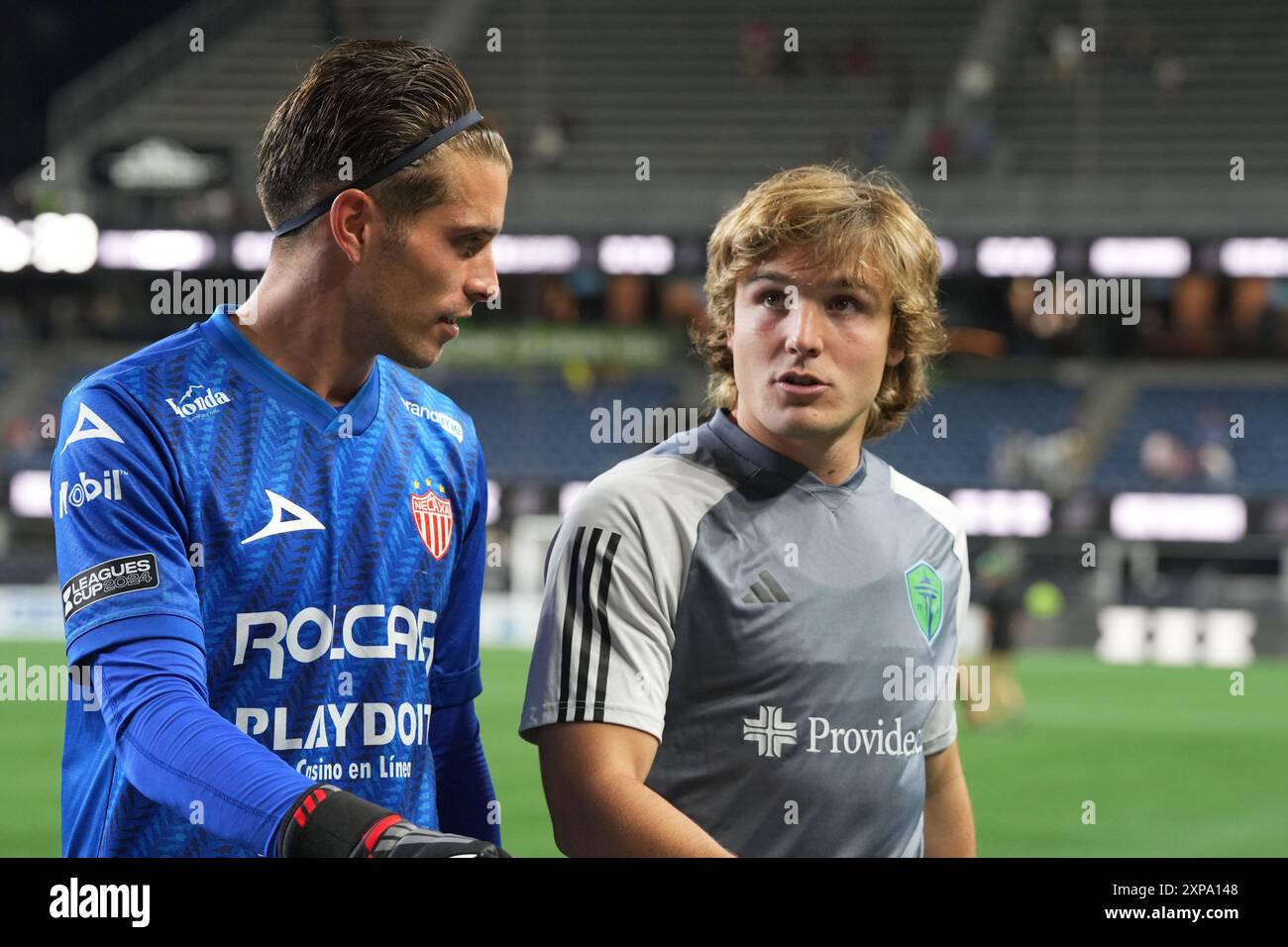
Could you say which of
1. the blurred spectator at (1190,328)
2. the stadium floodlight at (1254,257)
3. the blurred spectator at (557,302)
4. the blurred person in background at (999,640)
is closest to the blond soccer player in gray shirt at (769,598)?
the blurred person in background at (999,640)

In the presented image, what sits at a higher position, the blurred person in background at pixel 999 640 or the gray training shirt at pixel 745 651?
the blurred person in background at pixel 999 640

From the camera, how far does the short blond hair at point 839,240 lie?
2.35 m

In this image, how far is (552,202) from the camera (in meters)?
27.2

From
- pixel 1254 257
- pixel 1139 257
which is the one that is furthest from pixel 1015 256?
pixel 1254 257

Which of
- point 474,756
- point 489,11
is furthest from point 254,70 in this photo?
point 474,756

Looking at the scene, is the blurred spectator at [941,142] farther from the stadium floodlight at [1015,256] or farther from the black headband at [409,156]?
the black headband at [409,156]

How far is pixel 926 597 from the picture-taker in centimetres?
253

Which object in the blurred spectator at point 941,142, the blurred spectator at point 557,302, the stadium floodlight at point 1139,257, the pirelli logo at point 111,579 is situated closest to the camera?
the pirelli logo at point 111,579

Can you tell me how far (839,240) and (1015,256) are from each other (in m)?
23.2

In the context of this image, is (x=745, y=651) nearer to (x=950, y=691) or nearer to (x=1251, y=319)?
(x=950, y=691)

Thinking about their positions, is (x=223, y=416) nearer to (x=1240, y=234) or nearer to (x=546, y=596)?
(x=546, y=596)

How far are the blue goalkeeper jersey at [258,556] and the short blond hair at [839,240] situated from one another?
0.58 metres

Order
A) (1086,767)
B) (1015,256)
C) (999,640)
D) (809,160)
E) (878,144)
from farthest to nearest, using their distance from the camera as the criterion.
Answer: (878,144), (809,160), (1015,256), (999,640), (1086,767)

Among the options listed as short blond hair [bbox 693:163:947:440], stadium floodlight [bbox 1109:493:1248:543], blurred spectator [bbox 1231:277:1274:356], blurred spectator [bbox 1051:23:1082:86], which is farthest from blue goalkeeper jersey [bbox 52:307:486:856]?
blurred spectator [bbox 1051:23:1082:86]
